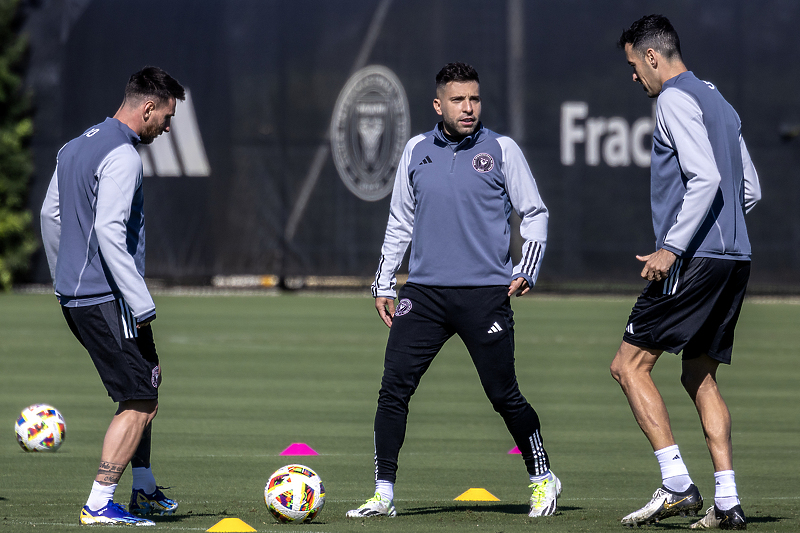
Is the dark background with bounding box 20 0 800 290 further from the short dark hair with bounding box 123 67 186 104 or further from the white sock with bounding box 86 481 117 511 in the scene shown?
the white sock with bounding box 86 481 117 511

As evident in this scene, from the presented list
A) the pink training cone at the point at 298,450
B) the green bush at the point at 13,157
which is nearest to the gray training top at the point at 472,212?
the pink training cone at the point at 298,450

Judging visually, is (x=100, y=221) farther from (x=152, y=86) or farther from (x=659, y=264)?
(x=659, y=264)

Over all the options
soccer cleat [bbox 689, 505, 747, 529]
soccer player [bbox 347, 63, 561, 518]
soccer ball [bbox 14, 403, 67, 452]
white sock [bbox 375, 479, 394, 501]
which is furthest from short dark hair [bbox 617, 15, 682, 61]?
soccer ball [bbox 14, 403, 67, 452]

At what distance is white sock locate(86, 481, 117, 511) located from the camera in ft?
17.3

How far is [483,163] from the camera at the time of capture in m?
5.78

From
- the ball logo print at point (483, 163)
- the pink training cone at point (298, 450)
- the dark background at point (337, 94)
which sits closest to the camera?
the ball logo print at point (483, 163)

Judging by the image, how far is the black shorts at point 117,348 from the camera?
5344 mm

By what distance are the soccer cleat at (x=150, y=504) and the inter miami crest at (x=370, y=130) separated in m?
18.1

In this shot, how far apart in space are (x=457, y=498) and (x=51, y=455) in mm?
2905

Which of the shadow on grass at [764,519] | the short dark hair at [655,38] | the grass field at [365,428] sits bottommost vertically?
the grass field at [365,428]

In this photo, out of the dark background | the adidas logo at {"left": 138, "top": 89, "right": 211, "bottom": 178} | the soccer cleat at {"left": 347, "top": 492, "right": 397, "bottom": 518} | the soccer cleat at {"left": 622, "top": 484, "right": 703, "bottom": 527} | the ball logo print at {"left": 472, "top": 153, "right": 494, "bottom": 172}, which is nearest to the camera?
the soccer cleat at {"left": 622, "top": 484, "right": 703, "bottom": 527}

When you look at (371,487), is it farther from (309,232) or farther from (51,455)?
(309,232)

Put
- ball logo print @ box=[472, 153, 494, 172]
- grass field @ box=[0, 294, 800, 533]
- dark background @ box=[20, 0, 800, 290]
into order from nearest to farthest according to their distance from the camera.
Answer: ball logo print @ box=[472, 153, 494, 172]
grass field @ box=[0, 294, 800, 533]
dark background @ box=[20, 0, 800, 290]

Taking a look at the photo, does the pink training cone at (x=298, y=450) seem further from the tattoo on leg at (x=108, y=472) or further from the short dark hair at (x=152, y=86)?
the short dark hair at (x=152, y=86)
